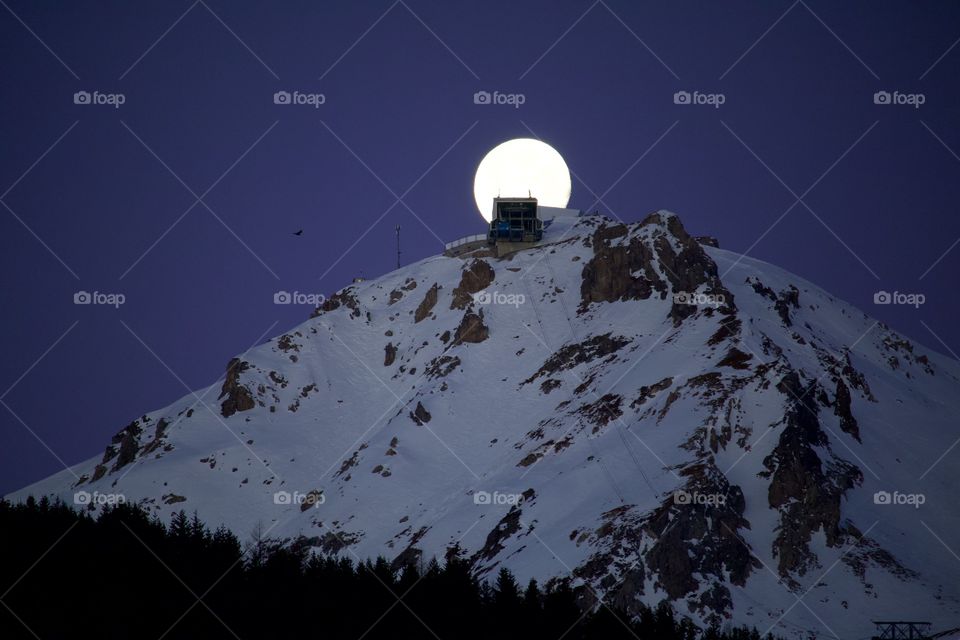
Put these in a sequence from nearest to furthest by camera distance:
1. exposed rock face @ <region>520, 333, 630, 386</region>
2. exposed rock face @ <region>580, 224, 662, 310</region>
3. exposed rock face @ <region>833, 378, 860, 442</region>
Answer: exposed rock face @ <region>833, 378, 860, 442</region>
exposed rock face @ <region>520, 333, 630, 386</region>
exposed rock face @ <region>580, 224, 662, 310</region>

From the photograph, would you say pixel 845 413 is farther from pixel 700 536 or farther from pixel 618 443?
pixel 700 536

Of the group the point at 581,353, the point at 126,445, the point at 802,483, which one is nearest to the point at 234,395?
the point at 126,445

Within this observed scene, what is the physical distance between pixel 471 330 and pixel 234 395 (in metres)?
36.4

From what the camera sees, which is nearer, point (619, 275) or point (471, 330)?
point (619, 275)

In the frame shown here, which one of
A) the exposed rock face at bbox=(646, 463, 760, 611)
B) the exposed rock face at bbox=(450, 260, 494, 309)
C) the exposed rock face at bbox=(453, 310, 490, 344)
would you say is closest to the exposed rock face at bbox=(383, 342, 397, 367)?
the exposed rock face at bbox=(450, 260, 494, 309)

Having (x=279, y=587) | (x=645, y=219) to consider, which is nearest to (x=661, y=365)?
(x=645, y=219)

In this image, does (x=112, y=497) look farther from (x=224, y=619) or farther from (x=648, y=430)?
(x=224, y=619)

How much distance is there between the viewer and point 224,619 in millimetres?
68375

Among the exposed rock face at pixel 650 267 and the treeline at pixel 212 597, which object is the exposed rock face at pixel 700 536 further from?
the exposed rock face at pixel 650 267

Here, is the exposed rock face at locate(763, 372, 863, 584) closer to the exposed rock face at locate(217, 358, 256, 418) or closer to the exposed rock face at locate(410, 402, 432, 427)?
the exposed rock face at locate(410, 402, 432, 427)

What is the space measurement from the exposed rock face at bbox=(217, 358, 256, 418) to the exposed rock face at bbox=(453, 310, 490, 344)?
31.7m

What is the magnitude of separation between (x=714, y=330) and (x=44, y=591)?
321 ft

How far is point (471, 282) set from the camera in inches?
7766

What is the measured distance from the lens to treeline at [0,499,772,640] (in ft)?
215
